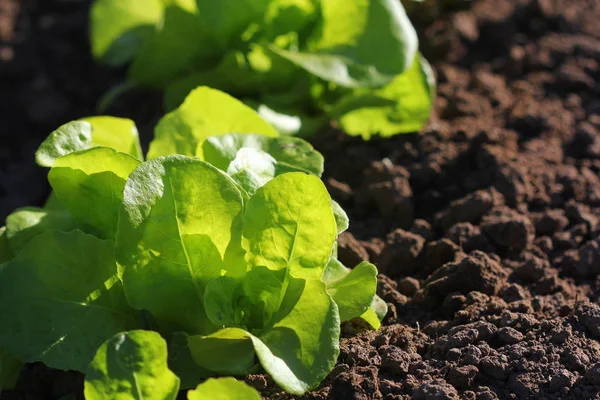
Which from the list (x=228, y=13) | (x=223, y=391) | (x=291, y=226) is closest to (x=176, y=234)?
(x=291, y=226)

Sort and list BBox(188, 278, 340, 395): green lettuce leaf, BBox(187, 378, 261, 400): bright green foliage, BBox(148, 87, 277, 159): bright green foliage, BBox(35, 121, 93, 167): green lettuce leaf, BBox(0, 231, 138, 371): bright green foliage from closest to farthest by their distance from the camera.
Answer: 1. BBox(187, 378, 261, 400): bright green foliage
2. BBox(188, 278, 340, 395): green lettuce leaf
3. BBox(0, 231, 138, 371): bright green foliage
4. BBox(35, 121, 93, 167): green lettuce leaf
5. BBox(148, 87, 277, 159): bright green foliage

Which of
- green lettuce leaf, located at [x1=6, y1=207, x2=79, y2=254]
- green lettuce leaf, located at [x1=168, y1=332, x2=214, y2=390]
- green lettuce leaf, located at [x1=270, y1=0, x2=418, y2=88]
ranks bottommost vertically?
green lettuce leaf, located at [x1=168, y1=332, x2=214, y2=390]

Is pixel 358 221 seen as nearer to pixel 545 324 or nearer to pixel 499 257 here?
pixel 499 257

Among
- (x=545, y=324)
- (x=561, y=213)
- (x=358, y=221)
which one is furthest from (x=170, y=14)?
(x=545, y=324)

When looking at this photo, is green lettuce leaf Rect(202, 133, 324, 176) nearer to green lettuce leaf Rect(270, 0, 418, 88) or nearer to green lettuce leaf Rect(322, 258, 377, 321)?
green lettuce leaf Rect(322, 258, 377, 321)

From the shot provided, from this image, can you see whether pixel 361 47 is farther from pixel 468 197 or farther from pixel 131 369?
pixel 131 369

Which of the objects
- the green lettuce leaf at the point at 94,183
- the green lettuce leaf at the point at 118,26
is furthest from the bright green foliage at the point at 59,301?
the green lettuce leaf at the point at 118,26

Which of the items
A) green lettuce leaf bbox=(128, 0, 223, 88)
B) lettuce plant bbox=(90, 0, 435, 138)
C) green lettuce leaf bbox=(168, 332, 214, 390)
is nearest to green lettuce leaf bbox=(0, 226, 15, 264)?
green lettuce leaf bbox=(168, 332, 214, 390)
